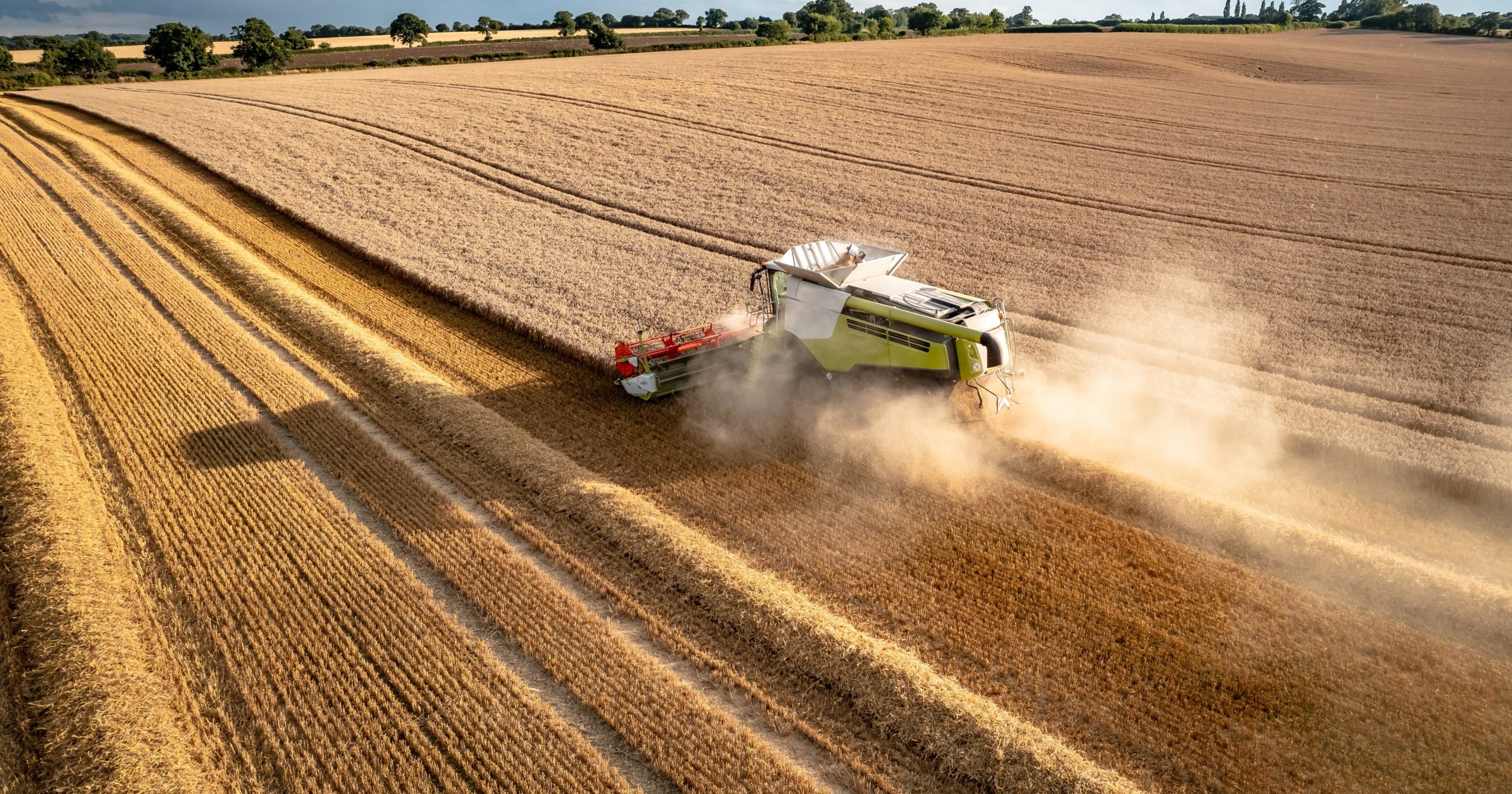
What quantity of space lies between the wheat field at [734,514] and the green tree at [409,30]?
82.3m

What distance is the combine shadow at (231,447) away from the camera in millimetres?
10219

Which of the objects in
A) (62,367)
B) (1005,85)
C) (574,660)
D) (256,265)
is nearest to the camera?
(574,660)

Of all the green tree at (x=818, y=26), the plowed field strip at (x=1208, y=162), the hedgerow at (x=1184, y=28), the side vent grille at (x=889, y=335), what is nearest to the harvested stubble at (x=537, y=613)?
the side vent grille at (x=889, y=335)

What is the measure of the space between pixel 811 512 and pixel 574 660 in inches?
126

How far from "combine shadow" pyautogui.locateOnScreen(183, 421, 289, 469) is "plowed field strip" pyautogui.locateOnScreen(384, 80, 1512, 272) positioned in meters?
20.3

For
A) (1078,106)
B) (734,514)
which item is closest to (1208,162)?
(1078,106)

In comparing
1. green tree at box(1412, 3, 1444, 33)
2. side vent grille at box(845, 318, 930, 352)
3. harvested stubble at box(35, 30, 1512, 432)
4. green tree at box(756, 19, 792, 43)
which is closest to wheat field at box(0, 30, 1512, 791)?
harvested stubble at box(35, 30, 1512, 432)

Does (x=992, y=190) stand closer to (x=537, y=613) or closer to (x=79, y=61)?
(x=537, y=613)

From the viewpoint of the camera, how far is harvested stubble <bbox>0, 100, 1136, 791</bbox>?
6.11 meters

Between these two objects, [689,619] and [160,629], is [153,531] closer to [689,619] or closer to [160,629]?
[160,629]

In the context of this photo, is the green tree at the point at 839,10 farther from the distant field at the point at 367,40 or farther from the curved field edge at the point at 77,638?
the curved field edge at the point at 77,638

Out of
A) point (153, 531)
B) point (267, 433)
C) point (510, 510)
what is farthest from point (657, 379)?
point (153, 531)

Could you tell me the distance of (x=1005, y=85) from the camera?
1731 inches

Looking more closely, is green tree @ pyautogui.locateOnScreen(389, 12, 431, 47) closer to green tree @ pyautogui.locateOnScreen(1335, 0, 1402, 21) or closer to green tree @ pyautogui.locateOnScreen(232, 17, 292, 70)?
green tree @ pyautogui.locateOnScreen(232, 17, 292, 70)
